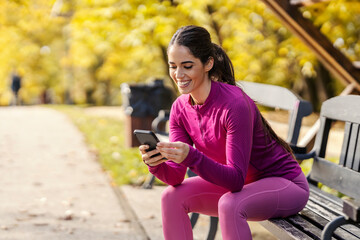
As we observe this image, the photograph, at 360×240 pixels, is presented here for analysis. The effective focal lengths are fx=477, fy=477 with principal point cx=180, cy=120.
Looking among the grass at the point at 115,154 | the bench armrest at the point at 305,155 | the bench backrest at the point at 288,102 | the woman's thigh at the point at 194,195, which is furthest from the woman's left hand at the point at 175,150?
the grass at the point at 115,154

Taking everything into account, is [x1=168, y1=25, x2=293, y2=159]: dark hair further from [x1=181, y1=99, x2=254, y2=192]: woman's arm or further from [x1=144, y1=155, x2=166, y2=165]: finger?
[x1=144, y1=155, x2=166, y2=165]: finger

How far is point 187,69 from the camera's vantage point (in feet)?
7.83

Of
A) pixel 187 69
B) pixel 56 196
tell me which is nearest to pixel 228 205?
pixel 187 69

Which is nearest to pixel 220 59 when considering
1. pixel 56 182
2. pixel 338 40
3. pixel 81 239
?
pixel 81 239

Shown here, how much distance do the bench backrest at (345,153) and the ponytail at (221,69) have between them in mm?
780

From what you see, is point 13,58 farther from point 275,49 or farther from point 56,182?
point 56,182

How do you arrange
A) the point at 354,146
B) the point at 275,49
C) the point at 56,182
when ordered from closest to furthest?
the point at 354,146 < the point at 56,182 < the point at 275,49

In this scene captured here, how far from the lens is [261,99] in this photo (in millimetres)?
4406

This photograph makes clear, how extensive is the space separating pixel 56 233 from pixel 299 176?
2.03m

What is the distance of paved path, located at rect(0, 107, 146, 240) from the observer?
3.71 m

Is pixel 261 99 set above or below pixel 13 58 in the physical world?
above

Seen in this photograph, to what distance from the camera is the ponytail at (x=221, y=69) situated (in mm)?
2555

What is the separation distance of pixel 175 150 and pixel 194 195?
1.65ft

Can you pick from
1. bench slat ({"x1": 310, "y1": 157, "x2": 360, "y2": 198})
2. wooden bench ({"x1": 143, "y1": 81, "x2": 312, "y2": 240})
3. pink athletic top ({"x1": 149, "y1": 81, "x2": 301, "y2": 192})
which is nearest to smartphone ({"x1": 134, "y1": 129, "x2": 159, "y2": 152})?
pink athletic top ({"x1": 149, "y1": 81, "x2": 301, "y2": 192})
